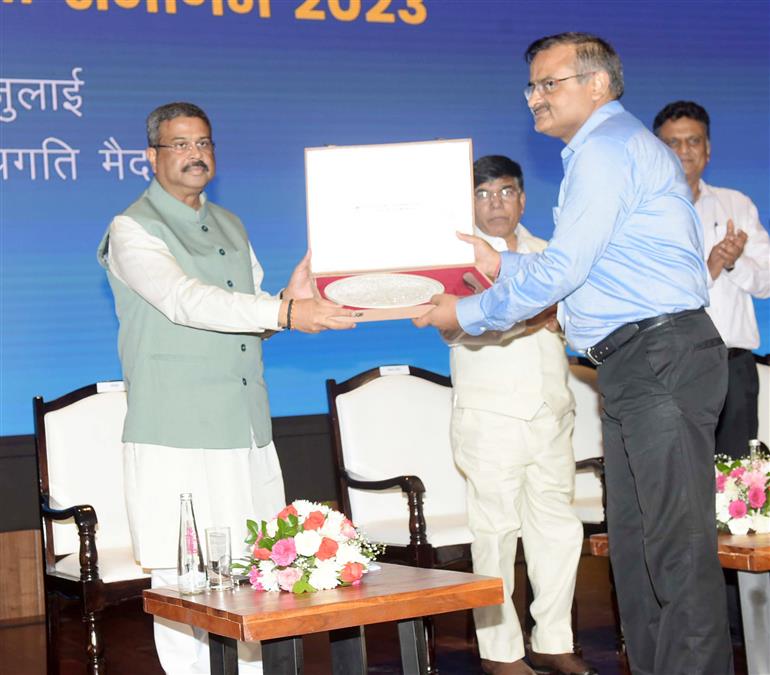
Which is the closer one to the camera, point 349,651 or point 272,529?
point 272,529

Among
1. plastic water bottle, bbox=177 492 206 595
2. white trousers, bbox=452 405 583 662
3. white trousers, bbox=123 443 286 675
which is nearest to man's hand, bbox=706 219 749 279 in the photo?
white trousers, bbox=452 405 583 662

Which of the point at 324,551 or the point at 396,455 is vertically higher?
the point at 396,455

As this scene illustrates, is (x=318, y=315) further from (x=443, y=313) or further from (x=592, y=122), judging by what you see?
(x=592, y=122)

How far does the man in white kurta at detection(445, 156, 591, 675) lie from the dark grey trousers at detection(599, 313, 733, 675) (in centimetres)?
100

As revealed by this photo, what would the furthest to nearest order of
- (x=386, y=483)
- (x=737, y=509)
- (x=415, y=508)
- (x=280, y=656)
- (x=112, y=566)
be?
(x=386, y=483)
(x=415, y=508)
(x=112, y=566)
(x=737, y=509)
(x=280, y=656)

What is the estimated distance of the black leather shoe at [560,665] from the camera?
3.81m

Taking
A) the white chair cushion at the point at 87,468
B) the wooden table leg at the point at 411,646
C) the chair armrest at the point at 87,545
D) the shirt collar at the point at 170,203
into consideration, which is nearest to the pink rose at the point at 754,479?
the wooden table leg at the point at 411,646

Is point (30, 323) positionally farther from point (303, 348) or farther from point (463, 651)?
point (463, 651)

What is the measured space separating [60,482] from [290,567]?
158cm

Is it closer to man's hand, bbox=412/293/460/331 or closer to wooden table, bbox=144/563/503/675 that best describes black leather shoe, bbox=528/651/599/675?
wooden table, bbox=144/563/503/675

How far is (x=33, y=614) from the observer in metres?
4.88

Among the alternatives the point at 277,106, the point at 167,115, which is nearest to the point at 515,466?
the point at 167,115

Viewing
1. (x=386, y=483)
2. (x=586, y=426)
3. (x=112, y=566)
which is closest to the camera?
(x=112, y=566)

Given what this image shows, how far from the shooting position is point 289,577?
2721 mm
